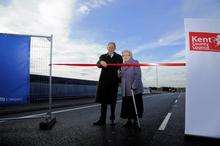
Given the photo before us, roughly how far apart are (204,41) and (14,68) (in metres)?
4.16

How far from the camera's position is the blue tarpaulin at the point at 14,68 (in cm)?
851

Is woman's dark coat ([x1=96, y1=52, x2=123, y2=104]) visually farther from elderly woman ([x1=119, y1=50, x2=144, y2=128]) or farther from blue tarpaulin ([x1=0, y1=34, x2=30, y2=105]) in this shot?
blue tarpaulin ([x1=0, y1=34, x2=30, y2=105])

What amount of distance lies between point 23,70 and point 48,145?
2.83 metres

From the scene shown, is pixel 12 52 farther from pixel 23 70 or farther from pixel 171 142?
pixel 171 142

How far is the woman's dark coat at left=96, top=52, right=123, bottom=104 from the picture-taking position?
31.5 ft

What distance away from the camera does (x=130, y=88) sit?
9461 mm

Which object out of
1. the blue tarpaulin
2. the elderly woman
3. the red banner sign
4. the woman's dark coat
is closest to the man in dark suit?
the woman's dark coat

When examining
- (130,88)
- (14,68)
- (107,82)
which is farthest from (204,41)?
(14,68)

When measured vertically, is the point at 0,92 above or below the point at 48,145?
above

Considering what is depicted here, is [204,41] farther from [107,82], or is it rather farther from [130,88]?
[107,82]

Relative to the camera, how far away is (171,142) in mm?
6727

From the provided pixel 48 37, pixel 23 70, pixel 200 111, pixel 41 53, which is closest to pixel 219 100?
pixel 200 111

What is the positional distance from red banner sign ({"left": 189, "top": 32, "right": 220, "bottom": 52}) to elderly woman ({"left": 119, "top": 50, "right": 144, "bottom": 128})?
2768 millimetres

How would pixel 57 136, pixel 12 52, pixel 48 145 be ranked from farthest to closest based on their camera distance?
1. pixel 12 52
2. pixel 57 136
3. pixel 48 145
